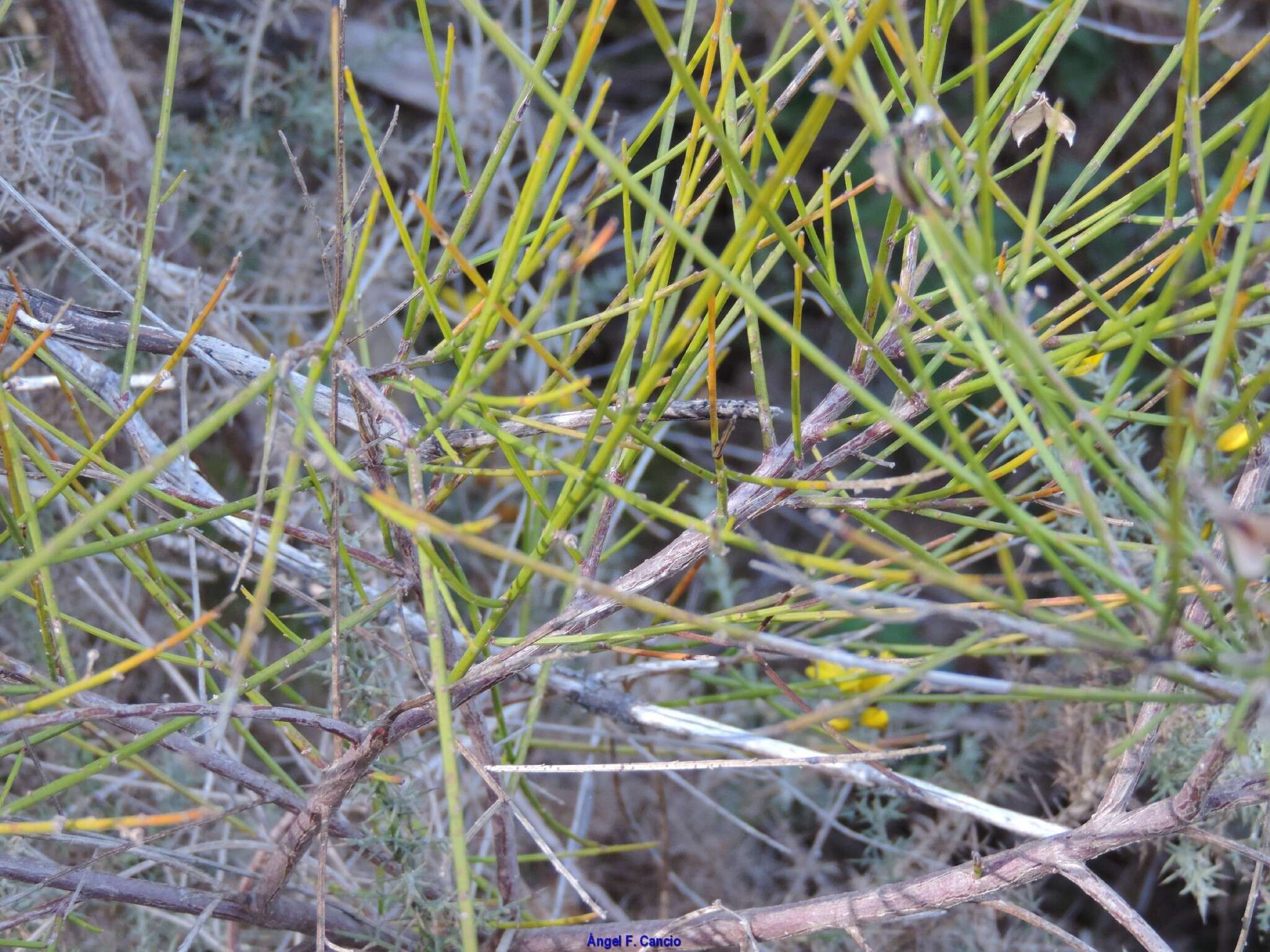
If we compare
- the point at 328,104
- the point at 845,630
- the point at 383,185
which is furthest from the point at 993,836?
the point at 328,104

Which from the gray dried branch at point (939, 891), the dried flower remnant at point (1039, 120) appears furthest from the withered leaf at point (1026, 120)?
the gray dried branch at point (939, 891)

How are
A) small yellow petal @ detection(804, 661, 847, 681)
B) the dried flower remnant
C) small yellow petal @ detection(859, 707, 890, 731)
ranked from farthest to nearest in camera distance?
small yellow petal @ detection(859, 707, 890, 731) < small yellow petal @ detection(804, 661, 847, 681) < the dried flower remnant

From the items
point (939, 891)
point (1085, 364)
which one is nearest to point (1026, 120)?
point (1085, 364)

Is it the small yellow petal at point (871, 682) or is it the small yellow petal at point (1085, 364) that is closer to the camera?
the small yellow petal at point (1085, 364)

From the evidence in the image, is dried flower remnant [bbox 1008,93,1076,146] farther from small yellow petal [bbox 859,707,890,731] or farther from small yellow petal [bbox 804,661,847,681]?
small yellow petal [bbox 859,707,890,731]

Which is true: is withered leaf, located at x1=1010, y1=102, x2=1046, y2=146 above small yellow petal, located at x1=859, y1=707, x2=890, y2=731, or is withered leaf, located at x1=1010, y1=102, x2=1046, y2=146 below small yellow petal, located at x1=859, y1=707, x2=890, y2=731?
above

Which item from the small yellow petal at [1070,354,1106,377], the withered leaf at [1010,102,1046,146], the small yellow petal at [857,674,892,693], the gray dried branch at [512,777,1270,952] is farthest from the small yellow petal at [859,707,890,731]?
the withered leaf at [1010,102,1046,146]

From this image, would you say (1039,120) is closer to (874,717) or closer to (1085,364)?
(1085,364)

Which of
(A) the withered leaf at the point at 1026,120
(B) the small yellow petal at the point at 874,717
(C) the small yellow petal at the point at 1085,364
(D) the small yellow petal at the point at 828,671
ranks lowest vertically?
(B) the small yellow petal at the point at 874,717

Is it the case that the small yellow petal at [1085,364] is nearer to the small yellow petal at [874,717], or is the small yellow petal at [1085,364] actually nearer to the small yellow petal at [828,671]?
the small yellow petal at [828,671]

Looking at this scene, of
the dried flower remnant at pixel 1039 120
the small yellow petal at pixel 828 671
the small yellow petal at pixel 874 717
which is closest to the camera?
the dried flower remnant at pixel 1039 120

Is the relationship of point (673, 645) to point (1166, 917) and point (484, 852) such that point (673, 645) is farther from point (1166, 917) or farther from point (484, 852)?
point (1166, 917)

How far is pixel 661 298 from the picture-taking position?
655 mm

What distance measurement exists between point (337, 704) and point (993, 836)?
3.81 feet
